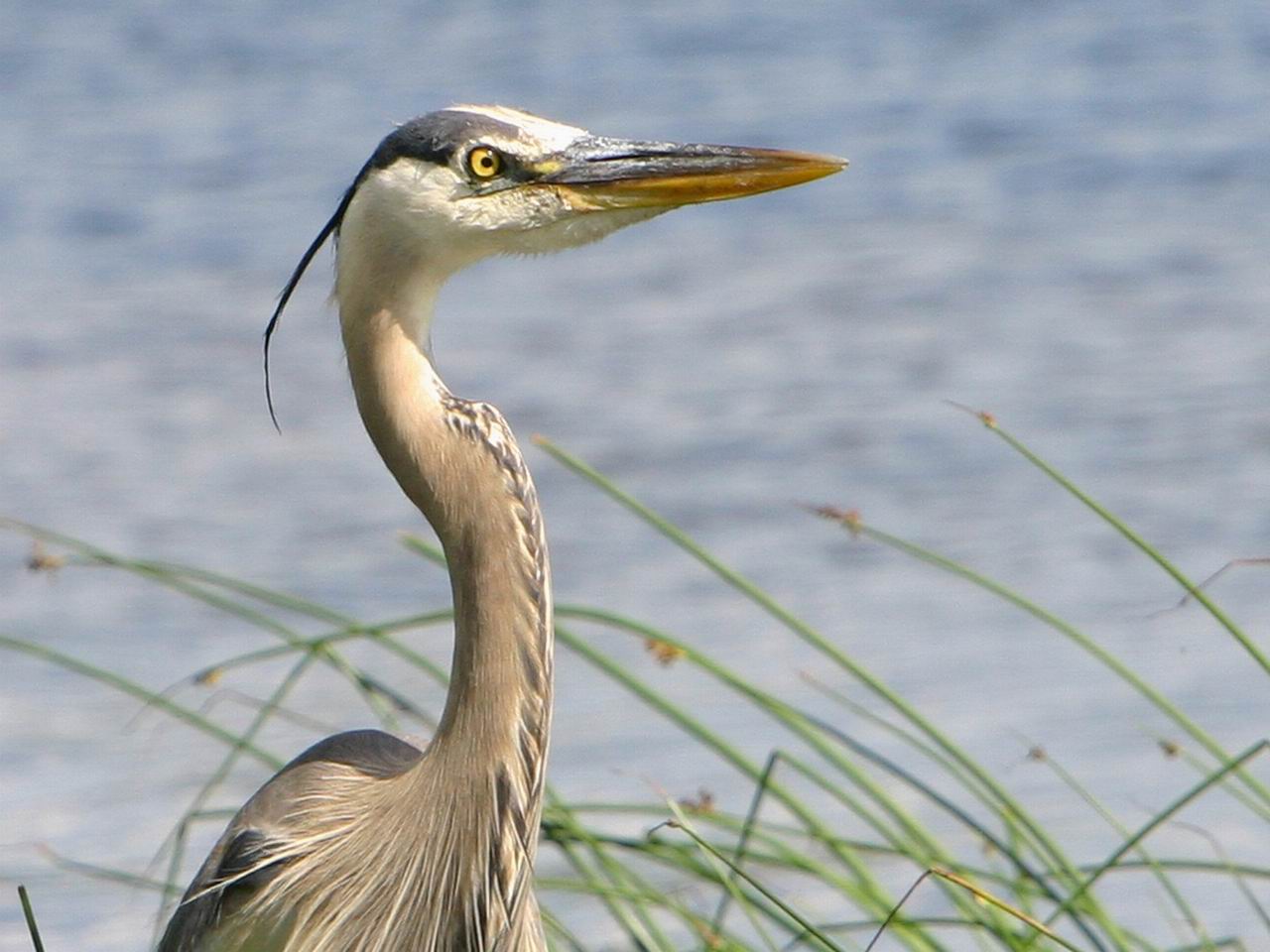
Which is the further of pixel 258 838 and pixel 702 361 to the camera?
pixel 702 361

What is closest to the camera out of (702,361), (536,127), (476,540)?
(476,540)

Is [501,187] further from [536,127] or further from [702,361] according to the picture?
[702,361]

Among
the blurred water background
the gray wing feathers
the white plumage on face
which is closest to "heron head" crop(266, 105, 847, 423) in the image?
the white plumage on face

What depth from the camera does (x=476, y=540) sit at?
9.09ft

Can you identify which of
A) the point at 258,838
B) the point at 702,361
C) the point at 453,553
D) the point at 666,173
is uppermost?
the point at 666,173

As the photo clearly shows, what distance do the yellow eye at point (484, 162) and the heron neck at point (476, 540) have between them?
0.20 m

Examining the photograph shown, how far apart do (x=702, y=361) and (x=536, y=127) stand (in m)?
4.84

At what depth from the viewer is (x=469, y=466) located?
2787mm

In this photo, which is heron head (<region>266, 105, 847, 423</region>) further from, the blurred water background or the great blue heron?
the blurred water background

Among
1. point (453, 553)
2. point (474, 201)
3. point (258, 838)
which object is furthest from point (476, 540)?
point (258, 838)

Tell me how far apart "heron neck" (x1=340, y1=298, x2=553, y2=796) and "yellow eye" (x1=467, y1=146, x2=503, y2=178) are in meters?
0.20

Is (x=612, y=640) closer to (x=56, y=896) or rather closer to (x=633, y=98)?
(x=56, y=896)

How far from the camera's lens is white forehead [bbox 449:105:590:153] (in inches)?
116

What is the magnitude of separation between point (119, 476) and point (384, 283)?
4505 millimetres
